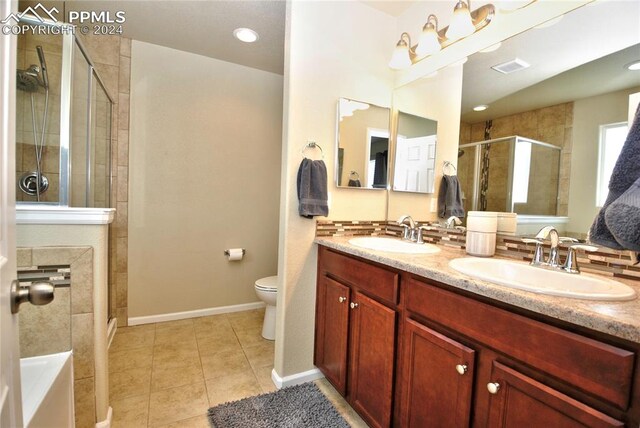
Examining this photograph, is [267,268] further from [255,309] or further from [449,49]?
[449,49]

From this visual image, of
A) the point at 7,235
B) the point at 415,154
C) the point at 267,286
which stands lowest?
the point at 267,286

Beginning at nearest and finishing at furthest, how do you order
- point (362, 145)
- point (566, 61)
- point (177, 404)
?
point (566, 61), point (177, 404), point (362, 145)

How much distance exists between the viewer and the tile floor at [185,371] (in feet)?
4.94

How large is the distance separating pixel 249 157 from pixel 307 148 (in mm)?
1244

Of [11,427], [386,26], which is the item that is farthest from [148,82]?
[11,427]

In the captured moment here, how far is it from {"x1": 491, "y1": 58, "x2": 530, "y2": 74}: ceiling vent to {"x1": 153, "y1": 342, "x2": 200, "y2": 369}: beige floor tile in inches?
99.7

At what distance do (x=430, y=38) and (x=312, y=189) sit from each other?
43.2 inches

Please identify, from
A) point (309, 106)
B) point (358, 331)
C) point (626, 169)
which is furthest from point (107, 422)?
point (626, 169)

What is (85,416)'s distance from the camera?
1.30 metres

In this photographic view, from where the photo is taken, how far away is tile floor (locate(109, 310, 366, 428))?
151cm

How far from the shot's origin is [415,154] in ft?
6.35

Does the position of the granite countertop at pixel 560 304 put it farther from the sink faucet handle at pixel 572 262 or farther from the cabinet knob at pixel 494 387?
the cabinet knob at pixel 494 387

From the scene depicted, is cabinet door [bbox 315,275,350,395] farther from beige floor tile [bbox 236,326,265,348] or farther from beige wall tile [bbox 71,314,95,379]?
beige wall tile [bbox 71,314,95,379]

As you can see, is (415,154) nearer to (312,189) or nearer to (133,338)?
(312,189)
